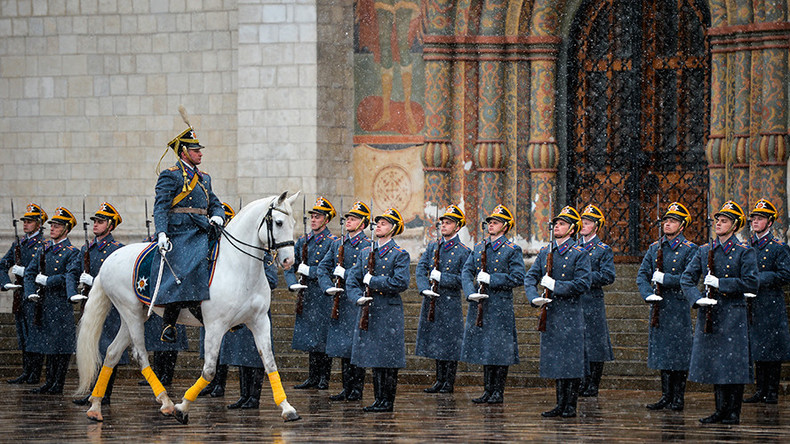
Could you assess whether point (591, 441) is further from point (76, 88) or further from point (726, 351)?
point (76, 88)

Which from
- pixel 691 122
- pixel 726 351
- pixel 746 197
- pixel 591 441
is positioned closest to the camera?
pixel 591 441

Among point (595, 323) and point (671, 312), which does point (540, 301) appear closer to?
point (671, 312)

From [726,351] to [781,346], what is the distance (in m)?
1.70

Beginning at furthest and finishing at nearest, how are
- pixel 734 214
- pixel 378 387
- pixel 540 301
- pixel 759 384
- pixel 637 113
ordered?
pixel 637 113 < pixel 759 384 < pixel 378 387 < pixel 540 301 < pixel 734 214

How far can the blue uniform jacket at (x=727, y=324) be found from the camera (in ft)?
33.4

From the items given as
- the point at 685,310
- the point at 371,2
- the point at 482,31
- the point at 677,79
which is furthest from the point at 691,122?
the point at 685,310

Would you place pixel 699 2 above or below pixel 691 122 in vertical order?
above

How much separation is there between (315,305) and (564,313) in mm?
2983

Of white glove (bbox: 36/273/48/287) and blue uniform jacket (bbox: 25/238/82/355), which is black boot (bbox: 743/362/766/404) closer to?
Result: blue uniform jacket (bbox: 25/238/82/355)

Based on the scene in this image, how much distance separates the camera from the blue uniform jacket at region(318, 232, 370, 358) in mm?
12477

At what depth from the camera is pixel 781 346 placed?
1171 centimetres

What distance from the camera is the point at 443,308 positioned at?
12828 mm

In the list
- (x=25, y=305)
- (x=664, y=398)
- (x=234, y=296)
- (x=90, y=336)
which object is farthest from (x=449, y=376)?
(x=25, y=305)

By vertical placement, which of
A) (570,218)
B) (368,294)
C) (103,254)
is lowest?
(368,294)
